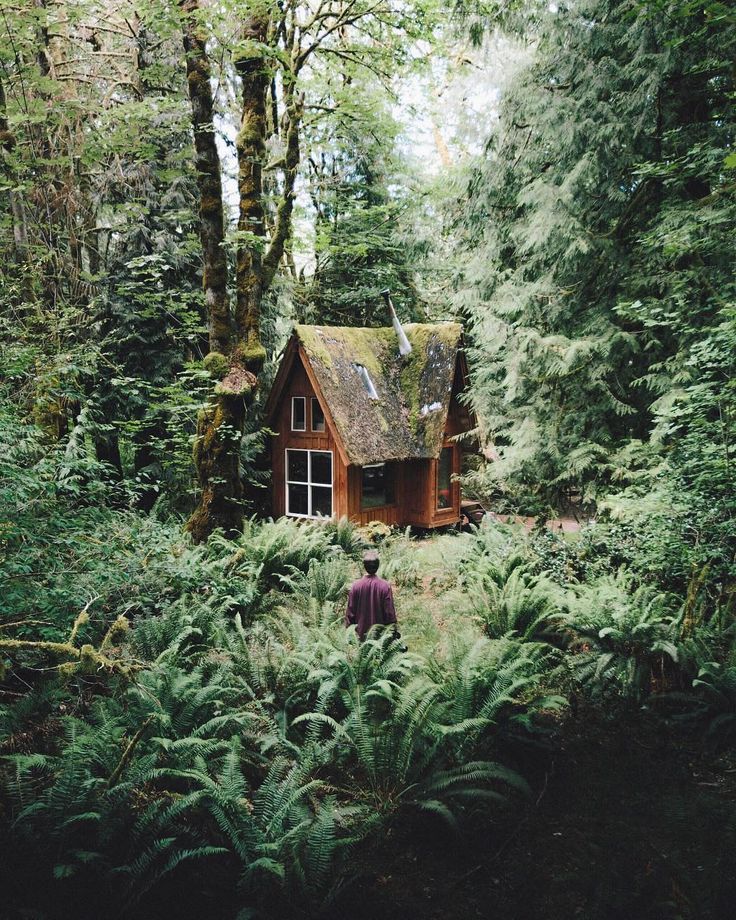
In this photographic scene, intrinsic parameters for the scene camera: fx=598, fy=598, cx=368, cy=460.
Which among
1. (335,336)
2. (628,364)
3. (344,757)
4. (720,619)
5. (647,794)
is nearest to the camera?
(647,794)

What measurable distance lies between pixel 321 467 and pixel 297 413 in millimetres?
1594

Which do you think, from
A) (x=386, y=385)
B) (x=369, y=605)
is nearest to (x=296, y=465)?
(x=386, y=385)

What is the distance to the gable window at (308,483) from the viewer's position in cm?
1584

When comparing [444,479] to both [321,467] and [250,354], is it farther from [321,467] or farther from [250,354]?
[250,354]

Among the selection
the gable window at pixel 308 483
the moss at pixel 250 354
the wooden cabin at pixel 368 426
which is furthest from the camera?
the gable window at pixel 308 483

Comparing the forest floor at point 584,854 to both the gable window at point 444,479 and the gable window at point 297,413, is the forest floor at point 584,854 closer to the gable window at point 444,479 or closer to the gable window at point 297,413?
the gable window at point 297,413

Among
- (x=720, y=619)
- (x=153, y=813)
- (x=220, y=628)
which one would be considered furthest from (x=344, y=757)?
(x=720, y=619)

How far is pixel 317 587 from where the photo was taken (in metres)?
9.62

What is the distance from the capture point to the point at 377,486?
53.7 ft

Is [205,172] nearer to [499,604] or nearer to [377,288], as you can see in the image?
[499,604]

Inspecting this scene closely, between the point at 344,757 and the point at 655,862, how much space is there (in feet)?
8.30

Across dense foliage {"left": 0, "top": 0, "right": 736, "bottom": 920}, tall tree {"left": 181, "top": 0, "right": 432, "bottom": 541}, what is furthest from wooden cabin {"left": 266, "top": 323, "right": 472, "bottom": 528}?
tall tree {"left": 181, "top": 0, "right": 432, "bottom": 541}

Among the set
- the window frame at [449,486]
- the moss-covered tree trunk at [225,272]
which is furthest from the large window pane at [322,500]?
the moss-covered tree trunk at [225,272]

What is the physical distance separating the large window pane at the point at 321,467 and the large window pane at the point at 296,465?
249 mm
